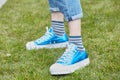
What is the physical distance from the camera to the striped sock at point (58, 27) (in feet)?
8.80

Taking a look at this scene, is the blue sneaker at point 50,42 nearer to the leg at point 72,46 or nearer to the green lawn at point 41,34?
the green lawn at point 41,34

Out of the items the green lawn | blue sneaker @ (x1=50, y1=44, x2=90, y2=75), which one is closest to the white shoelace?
blue sneaker @ (x1=50, y1=44, x2=90, y2=75)

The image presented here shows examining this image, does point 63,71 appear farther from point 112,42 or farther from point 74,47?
point 112,42

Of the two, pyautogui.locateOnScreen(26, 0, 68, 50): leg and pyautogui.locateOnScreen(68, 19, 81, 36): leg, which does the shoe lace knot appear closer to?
pyautogui.locateOnScreen(68, 19, 81, 36): leg

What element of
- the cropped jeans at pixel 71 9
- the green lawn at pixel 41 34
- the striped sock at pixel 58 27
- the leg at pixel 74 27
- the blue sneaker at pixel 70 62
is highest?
the cropped jeans at pixel 71 9

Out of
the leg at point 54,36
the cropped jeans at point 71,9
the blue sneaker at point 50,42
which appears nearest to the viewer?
the cropped jeans at point 71,9

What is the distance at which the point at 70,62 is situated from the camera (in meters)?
2.36

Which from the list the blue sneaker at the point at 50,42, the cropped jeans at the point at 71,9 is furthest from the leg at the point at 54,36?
the cropped jeans at the point at 71,9

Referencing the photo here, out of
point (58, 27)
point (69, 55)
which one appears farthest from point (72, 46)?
point (58, 27)

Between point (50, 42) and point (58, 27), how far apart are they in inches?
8.0

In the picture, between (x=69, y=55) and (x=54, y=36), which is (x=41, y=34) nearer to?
(x=54, y=36)

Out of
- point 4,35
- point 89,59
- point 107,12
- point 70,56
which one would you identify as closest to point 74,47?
point 70,56

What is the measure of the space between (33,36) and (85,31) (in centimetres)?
50

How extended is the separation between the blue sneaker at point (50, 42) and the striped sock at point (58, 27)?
4cm
